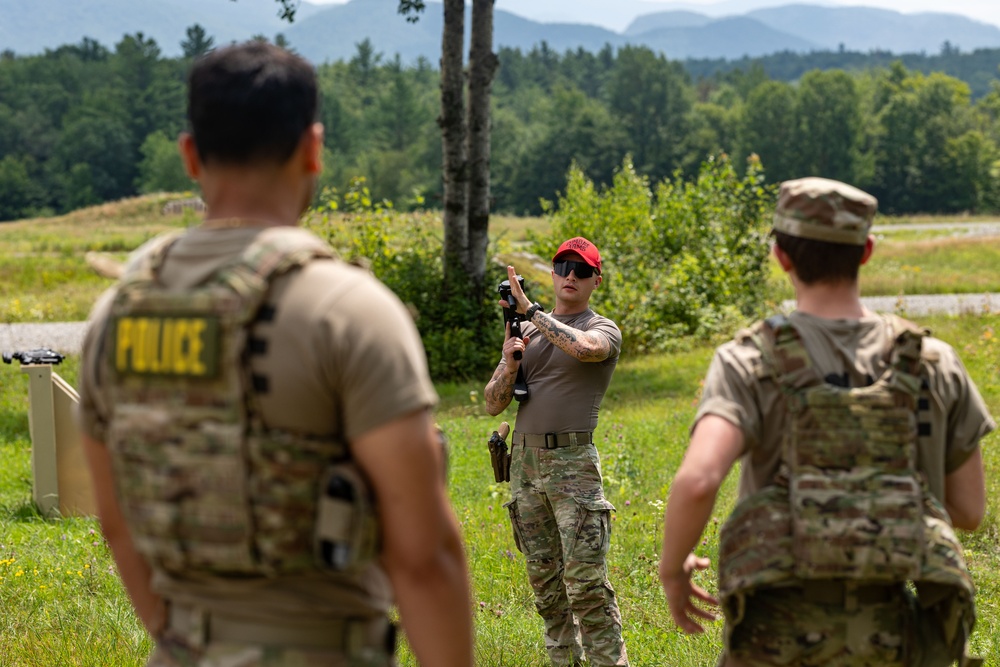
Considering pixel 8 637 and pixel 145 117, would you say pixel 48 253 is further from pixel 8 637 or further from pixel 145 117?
pixel 145 117

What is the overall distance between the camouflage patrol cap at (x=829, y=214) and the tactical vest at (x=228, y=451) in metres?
1.28

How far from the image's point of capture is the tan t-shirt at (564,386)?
4773 millimetres

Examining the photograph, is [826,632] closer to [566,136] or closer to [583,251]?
[583,251]

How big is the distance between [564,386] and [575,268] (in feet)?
1.82

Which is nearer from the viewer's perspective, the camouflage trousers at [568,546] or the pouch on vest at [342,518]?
the pouch on vest at [342,518]

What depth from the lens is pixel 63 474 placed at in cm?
755

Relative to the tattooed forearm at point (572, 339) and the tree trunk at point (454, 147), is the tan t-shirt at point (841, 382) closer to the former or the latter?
the tattooed forearm at point (572, 339)

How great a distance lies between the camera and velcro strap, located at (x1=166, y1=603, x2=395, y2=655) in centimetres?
195

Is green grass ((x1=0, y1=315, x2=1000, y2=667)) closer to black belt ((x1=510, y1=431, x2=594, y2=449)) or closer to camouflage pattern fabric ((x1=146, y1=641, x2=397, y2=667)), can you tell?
black belt ((x1=510, y1=431, x2=594, y2=449))

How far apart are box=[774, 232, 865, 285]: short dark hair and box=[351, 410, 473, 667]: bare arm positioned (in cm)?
121

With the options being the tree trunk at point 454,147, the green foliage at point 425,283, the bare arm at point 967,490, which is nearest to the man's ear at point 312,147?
the bare arm at point 967,490

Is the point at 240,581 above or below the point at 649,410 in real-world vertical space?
above

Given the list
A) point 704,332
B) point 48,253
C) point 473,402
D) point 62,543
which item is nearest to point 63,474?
point 62,543

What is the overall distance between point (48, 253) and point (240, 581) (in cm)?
3966
